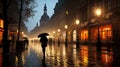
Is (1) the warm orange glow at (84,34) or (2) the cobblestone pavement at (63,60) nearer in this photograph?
(2) the cobblestone pavement at (63,60)

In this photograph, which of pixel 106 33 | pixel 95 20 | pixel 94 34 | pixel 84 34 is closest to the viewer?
pixel 106 33

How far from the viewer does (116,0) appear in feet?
154

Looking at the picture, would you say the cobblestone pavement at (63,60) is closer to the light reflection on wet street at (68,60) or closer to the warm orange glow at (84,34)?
the light reflection on wet street at (68,60)

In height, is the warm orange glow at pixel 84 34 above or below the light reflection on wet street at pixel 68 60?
above

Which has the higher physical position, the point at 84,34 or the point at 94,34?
the point at 84,34

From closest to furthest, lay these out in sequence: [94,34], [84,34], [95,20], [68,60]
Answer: [68,60], [95,20], [94,34], [84,34]

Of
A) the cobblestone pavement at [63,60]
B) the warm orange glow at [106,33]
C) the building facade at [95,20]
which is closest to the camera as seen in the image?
the cobblestone pavement at [63,60]

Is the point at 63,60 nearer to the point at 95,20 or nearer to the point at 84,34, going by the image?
the point at 95,20

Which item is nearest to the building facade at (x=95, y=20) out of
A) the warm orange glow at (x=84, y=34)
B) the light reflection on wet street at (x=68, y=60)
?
the warm orange glow at (x=84, y=34)

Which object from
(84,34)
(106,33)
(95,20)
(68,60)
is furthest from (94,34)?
(68,60)

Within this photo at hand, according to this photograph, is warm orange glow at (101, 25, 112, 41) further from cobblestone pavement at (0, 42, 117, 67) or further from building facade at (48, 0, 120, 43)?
cobblestone pavement at (0, 42, 117, 67)

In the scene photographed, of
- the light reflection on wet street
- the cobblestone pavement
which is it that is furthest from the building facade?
the cobblestone pavement

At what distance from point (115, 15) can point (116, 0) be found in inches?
122

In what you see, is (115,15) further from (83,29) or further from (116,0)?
(83,29)
